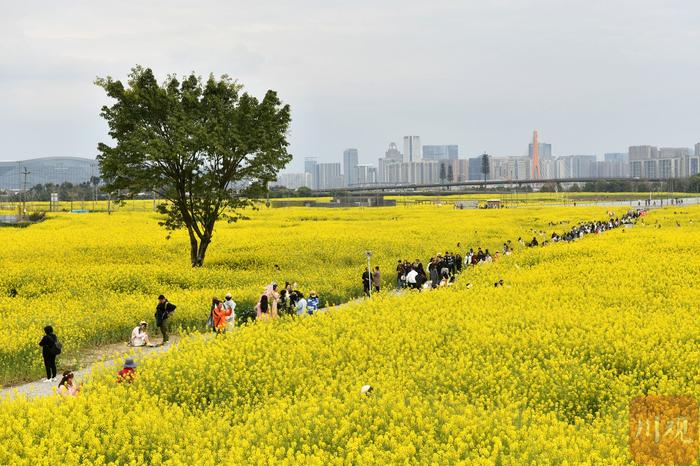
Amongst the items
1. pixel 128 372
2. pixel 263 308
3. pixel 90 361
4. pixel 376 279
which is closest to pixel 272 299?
pixel 263 308

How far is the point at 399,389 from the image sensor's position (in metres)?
12.6

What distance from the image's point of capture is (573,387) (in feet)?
41.5

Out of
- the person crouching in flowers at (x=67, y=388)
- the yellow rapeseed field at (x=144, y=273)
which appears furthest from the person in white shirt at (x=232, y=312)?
the person crouching in flowers at (x=67, y=388)

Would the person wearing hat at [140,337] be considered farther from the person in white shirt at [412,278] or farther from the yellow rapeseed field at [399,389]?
the person in white shirt at [412,278]

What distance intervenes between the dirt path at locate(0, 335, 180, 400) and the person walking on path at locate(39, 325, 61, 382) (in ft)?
0.76

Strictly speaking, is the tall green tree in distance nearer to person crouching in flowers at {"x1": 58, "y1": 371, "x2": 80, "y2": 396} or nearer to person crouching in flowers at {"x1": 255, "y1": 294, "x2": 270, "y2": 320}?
person crouching in flowers at {"x1": 255, "y1": 294, "x2": 270, "y2": 320}

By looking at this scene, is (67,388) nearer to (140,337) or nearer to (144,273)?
(140,337)

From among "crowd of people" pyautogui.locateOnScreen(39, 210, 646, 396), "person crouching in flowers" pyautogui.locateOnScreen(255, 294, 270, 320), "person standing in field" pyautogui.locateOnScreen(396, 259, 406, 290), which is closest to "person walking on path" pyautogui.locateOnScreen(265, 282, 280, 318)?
"crowd of people" pyautogui.locateOnScreen(39, 210, 646, 396)

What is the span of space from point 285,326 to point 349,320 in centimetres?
177

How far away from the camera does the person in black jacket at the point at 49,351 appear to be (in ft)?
50.9

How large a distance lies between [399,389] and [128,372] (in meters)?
5.76

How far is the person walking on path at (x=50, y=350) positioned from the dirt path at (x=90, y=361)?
9.1 inches

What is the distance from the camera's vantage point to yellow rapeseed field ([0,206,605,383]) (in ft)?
64.4

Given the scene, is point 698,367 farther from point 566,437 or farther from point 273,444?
point 273,444
